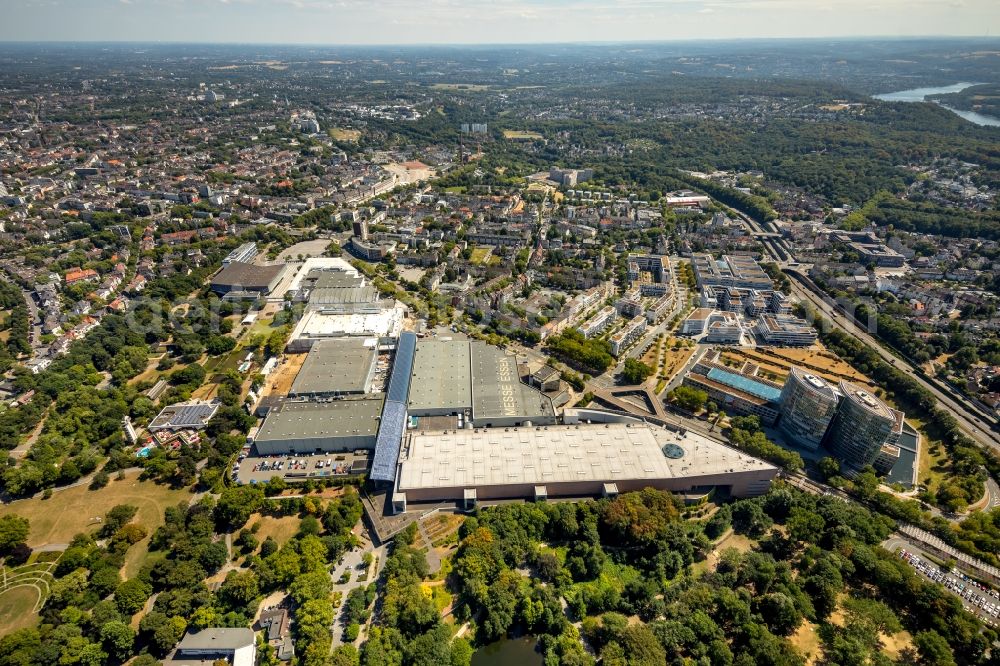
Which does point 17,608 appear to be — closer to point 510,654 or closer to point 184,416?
point 184,416

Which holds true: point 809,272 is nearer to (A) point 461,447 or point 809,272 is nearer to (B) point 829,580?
(B) point 829,580

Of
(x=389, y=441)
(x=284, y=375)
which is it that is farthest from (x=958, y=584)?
(x=284, y=375)

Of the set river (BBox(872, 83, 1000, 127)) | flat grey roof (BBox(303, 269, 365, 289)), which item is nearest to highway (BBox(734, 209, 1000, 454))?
flat grey roof (BBox(303, 269, 365, 289))

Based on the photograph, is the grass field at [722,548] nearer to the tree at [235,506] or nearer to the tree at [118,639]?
the tree at [235,506]

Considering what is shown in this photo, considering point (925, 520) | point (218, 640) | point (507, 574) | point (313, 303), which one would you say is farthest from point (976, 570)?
point (313, 303)

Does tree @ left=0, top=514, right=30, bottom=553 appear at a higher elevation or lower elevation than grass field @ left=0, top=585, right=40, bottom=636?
higher

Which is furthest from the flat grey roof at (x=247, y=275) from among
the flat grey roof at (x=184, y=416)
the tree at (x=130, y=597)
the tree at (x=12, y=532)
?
the tree at (x=130, y=597)

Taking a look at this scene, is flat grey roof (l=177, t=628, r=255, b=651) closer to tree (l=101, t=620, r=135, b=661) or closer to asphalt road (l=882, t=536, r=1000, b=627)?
tree (l=101, t=620, r=135, b=661)
